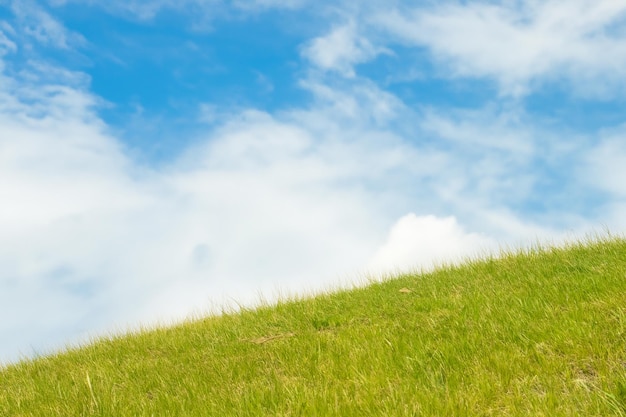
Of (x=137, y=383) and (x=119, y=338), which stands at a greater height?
(x=119, y=338)

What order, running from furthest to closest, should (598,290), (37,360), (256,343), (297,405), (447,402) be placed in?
1. (37,360)
2. (256,343)
3. (598,290)
4. (297,405)
5. (447,402)

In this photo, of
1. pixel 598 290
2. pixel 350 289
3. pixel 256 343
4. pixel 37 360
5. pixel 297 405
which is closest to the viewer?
pixel 297 405

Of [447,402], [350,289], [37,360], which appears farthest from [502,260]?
[37,360]

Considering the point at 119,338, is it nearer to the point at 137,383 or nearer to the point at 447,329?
the point at 137,383

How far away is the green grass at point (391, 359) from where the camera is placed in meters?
4.88

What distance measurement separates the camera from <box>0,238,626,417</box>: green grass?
4875 mm

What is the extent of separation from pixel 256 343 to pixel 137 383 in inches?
69.5

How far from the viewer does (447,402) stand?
466 cm

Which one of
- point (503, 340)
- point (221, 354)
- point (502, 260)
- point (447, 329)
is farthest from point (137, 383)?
point (502, 260)

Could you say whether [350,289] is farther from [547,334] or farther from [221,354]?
[547,334]

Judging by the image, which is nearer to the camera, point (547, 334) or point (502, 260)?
point (547, 334)

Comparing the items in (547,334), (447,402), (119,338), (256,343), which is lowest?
(447,402)

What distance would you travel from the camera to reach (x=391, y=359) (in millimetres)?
5961

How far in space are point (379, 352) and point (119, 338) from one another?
642cm
